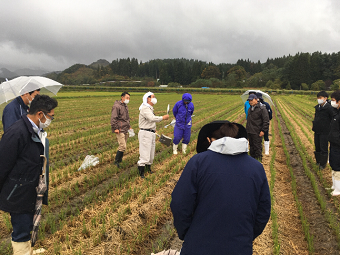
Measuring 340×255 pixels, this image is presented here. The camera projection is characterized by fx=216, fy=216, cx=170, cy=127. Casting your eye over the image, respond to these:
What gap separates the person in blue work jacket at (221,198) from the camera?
153cm

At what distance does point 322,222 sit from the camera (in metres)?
4.00

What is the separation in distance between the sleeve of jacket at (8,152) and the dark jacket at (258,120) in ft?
19.5

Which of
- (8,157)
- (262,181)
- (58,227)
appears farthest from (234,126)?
(58,227)

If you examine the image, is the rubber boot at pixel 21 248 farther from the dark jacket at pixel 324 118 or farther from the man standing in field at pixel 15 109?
the dark jacket at pixel 324 118

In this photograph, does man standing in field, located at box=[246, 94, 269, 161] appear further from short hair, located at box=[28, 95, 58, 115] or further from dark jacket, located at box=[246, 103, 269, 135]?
short hair, located at box=[28, 95, 58, 115]

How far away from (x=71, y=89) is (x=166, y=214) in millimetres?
66034

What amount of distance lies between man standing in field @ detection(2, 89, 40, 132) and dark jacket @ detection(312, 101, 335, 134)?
7067 millimetres

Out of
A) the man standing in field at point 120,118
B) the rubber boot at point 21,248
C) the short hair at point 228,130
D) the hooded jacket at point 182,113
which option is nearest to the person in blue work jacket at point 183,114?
the hooded jacket at point 182,113

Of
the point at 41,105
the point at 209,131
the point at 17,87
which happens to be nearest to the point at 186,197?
the point at 209,131

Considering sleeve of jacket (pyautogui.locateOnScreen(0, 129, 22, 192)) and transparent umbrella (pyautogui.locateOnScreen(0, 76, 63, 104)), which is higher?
transparent umbrella (pyautogui.locateOnScreen(0, 76, 63, 104))

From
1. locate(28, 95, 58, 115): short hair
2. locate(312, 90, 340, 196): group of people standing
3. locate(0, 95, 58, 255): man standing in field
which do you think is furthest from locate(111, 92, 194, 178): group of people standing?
locate(312, 90, 340, 196): group of people standing

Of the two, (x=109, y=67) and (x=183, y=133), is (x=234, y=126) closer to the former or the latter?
(x=183, y=133)

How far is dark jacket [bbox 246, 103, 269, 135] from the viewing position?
20.9 ft

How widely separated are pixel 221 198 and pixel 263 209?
477mm
